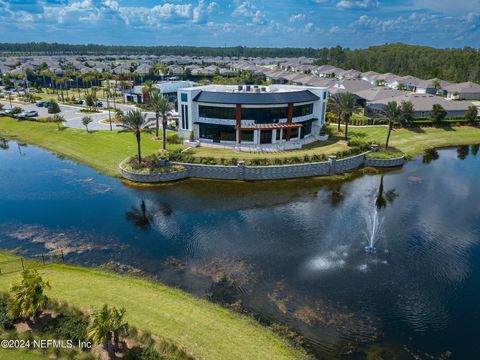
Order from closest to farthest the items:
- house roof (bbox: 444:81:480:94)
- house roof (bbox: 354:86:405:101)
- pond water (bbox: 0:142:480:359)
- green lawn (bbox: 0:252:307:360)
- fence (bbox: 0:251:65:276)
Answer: green lawn (bbox: 0:252:307:360) → pond water (bbox: 0:142:480:359) → fence (bbox: 0:251:65:276) → house roof (bbox: 354:86:405:101) → house roof (bbox: 444:81:480:94)

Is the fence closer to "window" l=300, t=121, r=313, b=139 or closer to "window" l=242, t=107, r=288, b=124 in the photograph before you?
"window" l=242, t=107, r=288, b=124

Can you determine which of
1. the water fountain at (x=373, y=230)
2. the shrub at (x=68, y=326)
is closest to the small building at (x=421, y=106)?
the water fountain at (x=373, y=230)

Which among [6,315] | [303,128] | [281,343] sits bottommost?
[281,343]

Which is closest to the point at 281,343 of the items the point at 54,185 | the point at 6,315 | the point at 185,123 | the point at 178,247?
the point at 178,247

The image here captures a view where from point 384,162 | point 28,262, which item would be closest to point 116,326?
point 28,262

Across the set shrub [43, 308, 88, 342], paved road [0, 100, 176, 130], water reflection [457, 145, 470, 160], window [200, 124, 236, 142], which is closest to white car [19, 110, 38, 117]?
paved road [0, 100, 176, 130]

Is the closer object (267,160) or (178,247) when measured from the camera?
(178,247)

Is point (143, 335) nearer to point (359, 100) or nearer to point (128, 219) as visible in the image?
point (128, 219)
